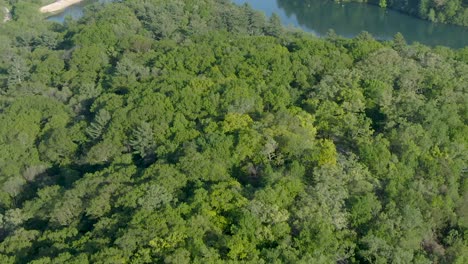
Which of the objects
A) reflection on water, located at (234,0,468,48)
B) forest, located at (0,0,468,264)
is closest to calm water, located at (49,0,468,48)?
reflection on water, located at (234,0,468,48)

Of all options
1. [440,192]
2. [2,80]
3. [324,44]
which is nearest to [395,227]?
[440,192]

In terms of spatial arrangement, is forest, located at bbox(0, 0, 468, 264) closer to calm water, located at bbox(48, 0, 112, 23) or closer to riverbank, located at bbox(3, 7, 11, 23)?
riverbank, located at bbox(3, 7, 11, 23)

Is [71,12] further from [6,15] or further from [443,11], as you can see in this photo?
[443,11]

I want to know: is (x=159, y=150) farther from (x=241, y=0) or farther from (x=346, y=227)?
(x=241, y=0)

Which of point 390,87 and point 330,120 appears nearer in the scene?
point 330,120

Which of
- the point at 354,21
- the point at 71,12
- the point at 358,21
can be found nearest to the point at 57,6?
the point at 71,12

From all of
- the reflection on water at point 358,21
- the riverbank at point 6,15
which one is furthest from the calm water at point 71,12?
the reflection on water at point 358,21
